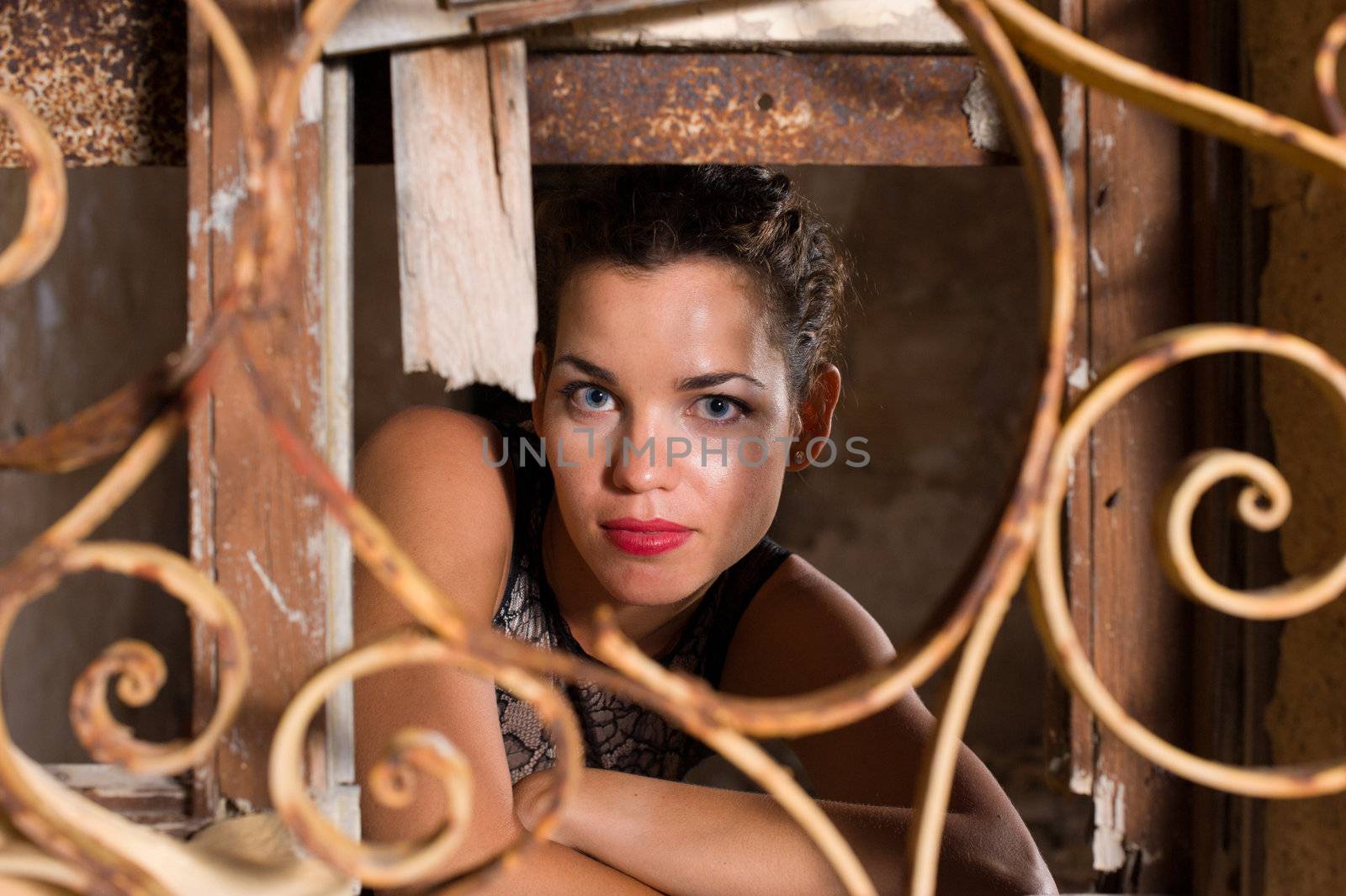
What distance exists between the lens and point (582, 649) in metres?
1.77

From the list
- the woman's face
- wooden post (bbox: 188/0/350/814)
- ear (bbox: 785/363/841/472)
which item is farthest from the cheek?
wooden post (bbox: 188/0/350/814)

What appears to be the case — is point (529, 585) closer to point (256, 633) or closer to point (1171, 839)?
point (256, 633)

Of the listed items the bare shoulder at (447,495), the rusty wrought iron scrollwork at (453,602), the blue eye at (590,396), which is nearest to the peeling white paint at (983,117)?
the rusty wrought iron scrollwork at (453,602)

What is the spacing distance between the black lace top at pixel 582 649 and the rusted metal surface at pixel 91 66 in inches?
32.8

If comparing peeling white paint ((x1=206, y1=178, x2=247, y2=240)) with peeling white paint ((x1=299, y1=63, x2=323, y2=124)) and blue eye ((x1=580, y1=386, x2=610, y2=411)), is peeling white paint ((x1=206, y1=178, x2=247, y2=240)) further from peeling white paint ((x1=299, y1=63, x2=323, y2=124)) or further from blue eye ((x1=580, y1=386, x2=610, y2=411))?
blue eye ((x1=580, y1=386, x2=610, y2=411))

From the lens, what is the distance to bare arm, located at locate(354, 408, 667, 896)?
1.25 m

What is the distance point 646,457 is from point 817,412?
0.51 m

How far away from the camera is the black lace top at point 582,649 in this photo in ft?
5.63

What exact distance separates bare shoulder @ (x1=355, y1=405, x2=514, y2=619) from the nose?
0.24m

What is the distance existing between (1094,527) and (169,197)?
3.09 m

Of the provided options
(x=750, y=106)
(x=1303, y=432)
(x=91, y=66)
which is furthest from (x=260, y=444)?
(x=1303, y=432)

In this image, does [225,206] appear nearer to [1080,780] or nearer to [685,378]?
[685,378]

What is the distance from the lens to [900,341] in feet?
14.1

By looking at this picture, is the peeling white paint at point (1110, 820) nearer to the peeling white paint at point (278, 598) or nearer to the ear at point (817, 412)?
the peeling white paint at point (278, 598)
